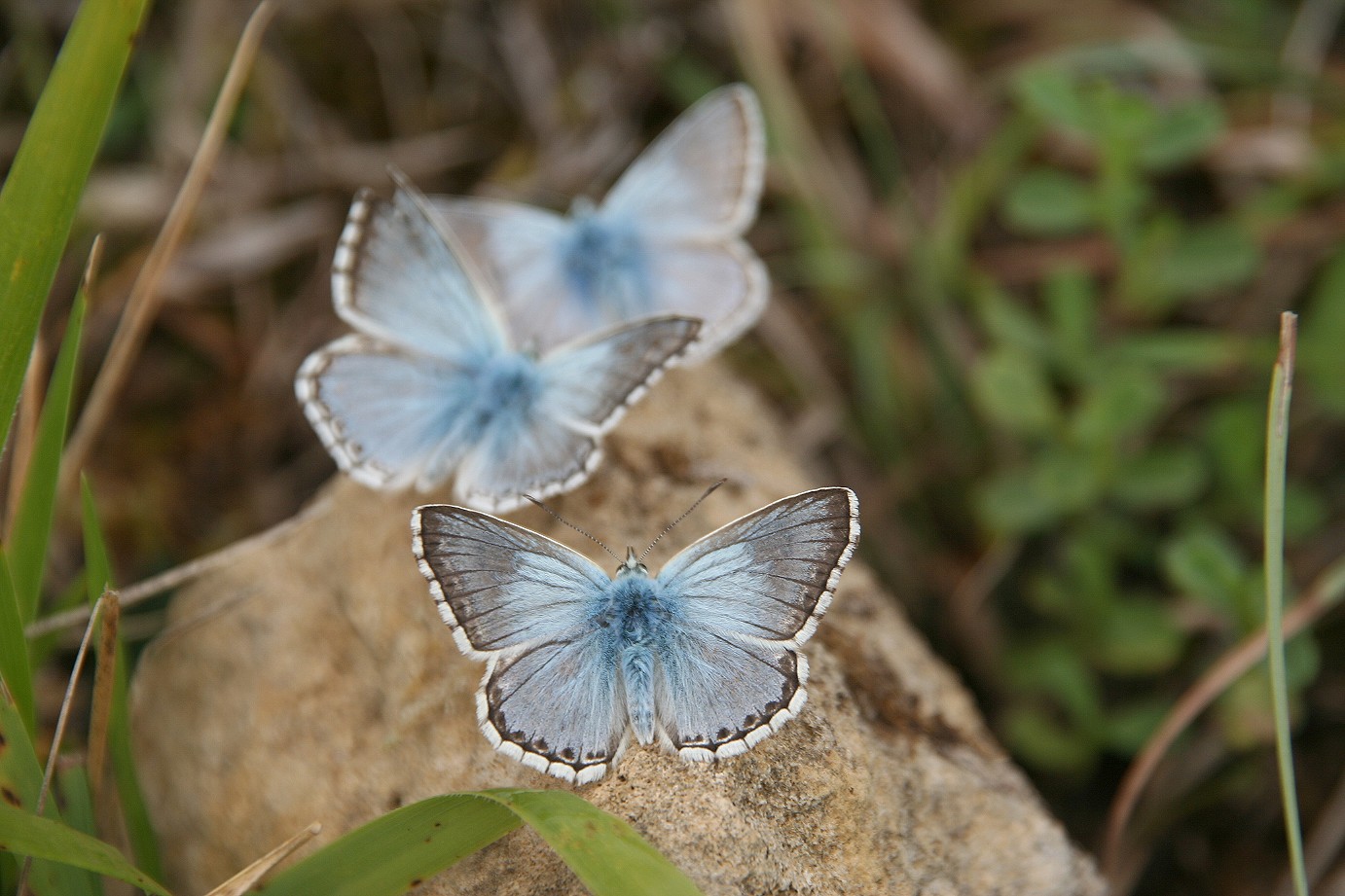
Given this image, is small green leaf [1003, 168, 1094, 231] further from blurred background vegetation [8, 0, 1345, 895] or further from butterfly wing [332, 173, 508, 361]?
butterfly wing [332, 173, 508, 361]

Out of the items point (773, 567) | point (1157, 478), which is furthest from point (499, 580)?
point (1157, 478)

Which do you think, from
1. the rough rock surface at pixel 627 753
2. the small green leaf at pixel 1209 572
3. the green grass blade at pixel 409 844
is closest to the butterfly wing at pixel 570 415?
the rough rock surface at pixel 627 753

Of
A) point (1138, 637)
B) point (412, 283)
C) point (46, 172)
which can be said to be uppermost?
point (46, 172)

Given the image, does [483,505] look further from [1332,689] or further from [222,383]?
[1332,689]

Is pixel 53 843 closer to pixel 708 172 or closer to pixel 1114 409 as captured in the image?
pixel 708 172

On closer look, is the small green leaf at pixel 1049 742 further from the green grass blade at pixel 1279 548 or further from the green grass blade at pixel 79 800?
the green grass blade at pixel 79 800
